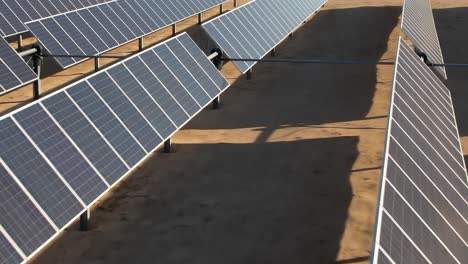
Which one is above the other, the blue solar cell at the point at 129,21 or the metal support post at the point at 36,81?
the metal support post at the point at 36,81

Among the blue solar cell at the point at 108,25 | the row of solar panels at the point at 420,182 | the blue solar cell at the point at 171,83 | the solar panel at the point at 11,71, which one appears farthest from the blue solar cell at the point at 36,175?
the blue solar cell at the point at 108,25

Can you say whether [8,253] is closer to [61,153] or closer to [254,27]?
[61,153]

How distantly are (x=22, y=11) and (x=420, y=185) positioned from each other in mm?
19822

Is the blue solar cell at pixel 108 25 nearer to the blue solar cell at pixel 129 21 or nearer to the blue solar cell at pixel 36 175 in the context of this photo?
the blue solar cell at pixel 129 21

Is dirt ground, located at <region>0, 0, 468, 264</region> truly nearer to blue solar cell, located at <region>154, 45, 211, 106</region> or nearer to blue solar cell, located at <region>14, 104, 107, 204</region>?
blue solar cell, located at <region>154, 45, 211, 106</region>

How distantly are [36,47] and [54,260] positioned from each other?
36.6ft

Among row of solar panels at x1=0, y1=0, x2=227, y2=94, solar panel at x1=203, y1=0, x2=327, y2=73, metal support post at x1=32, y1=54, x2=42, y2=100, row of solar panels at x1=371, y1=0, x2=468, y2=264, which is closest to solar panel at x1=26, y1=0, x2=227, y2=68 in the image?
row of solar panels at x1=0, y1=0, x2=227, y2=94

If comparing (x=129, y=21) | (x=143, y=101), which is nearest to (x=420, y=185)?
(x=143, y=101)

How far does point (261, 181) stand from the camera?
14297 millimetres

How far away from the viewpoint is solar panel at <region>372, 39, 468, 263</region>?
24.4 ft

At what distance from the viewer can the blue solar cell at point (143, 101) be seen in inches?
529

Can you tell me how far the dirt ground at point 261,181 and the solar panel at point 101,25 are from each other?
1.46 m

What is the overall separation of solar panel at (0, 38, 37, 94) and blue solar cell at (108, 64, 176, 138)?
469cm

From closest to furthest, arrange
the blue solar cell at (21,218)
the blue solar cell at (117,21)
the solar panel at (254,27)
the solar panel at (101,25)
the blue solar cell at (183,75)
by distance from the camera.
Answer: the blue solar cell at (21,218) → the blue solar cell at (183,75) → the solar panel at (254,27) → the solar panel at (101,25) → the blue solar cell at (117,21)
